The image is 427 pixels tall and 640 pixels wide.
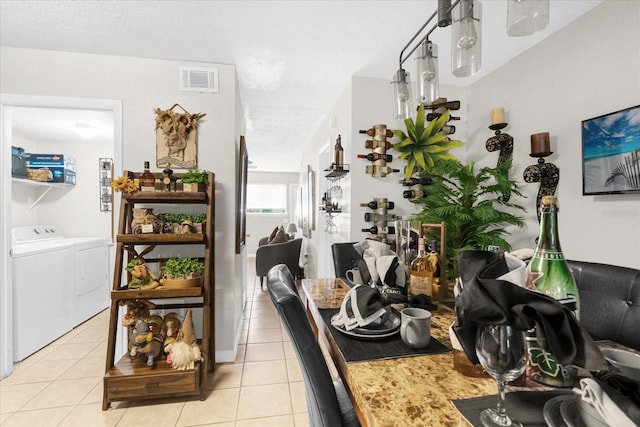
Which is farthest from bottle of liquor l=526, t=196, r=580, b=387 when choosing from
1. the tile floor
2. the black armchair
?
the black armchair

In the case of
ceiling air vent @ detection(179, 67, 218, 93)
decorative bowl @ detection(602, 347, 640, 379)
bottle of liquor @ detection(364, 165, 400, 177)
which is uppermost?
ceiling air vent @ detection(179, 67, 218, 93)

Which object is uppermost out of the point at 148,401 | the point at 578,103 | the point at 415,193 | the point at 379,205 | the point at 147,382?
the point at 578,103

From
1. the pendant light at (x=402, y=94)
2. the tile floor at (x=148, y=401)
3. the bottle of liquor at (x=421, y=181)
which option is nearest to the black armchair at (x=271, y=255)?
the tile floor at (x=148, y=401)

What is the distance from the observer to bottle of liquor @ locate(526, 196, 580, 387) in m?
0.63

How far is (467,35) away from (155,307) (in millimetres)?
2414

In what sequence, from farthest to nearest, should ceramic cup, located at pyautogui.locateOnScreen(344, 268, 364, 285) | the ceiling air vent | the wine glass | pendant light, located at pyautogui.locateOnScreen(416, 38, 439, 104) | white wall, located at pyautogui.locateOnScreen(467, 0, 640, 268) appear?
the ceiling air vent, white wall, located at pyautogui.locateOnScreen(467, 0, 640, 268), ceramic cup, located at pyautogui.locateOnScreen(344, 268, 364, 285), pendant light, located at pyautogui.locateOnScreen(416, 38, 439, 104), the wine glass

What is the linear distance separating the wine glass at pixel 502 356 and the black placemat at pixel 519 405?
23 millimetres

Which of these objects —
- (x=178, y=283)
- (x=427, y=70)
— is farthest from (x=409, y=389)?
(x=178, y=283)

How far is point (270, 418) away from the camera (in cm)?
175

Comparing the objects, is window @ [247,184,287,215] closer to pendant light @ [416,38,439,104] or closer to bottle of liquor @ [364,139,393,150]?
bottle of liquor @ [364,139,393,150]

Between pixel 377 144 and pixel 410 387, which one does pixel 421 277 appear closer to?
pixel 410 387

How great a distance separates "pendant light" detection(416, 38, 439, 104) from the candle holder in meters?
1.34

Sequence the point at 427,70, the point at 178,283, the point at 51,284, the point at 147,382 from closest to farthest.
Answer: the point at 427,70 < the point at 147,382 < the point at 178,283 < the point at 51,284

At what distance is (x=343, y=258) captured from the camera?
1906 mm
